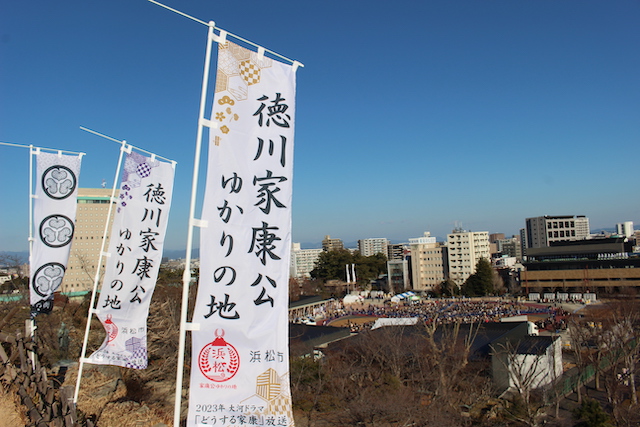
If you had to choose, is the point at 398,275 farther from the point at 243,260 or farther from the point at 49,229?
the point at 243,260

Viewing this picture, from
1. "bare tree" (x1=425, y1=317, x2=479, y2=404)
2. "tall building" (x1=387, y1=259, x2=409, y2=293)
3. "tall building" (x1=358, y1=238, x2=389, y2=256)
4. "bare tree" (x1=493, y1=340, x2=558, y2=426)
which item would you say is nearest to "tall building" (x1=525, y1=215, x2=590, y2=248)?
"tall building" (x1=387, y1=259, x2=409, y2=293)

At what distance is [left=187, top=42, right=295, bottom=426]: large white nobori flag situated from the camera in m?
3.34

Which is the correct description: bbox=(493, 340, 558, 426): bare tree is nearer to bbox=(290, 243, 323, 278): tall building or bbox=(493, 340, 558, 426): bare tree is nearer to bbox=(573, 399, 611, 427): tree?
bbox=(573, 399, 611, 427): tree

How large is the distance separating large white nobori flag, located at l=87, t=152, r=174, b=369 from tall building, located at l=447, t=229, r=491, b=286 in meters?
60.4

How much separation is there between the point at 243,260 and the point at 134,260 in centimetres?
367

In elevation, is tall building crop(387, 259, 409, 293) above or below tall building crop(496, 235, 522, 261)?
below

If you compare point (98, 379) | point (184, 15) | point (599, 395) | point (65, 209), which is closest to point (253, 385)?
point (184, 15)

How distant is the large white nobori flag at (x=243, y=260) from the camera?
3.34 m

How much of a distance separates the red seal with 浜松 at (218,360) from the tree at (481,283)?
55363 mm

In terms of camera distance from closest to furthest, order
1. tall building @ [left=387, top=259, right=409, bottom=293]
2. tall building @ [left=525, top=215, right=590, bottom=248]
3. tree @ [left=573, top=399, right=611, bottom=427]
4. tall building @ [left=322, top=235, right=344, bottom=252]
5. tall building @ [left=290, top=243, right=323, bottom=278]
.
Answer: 1. tree @ [left=573, top=399, right=611, bottom=427]
2. tall building @ [left=387, top=259, right=409, bottom=293]
3. tall building @ [left=525, top=215, right=590, bottom=248]
4. tall building @ [left=322, top=235, right=344, bottom=252]
5. tall building @ [left=290, top=243, right=323, bottom=278]

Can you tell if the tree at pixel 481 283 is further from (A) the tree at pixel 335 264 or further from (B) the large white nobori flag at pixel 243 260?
(B) the large white nobori flag at pixel 243 260

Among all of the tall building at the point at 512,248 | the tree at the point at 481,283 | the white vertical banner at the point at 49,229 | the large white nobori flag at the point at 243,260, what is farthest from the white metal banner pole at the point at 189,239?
the tall building at the point at 512,248

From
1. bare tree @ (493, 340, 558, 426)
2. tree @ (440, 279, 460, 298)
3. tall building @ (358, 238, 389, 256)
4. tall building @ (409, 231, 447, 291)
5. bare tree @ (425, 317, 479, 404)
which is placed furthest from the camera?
tall building @ (358, 238, 389, 256)

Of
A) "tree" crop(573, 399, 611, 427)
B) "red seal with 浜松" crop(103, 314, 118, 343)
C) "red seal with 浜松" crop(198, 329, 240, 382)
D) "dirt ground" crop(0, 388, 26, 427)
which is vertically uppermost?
"red seal with 浜松" crop(198, 329, 240, 382)
